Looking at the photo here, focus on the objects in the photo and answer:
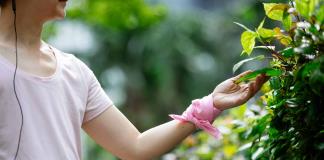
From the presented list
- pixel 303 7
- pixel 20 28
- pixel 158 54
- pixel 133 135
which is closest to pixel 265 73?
pixel 303 7

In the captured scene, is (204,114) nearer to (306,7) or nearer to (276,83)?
(276,83)

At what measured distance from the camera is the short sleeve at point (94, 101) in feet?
7.32

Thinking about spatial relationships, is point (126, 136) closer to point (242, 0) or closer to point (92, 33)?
point (92, 33)

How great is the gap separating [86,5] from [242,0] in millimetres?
4513

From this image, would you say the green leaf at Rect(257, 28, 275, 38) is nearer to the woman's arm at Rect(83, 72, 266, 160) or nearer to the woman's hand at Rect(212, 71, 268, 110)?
the woman's hand at Rect(212, 71, 268, 110)

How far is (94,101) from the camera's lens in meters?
2.24

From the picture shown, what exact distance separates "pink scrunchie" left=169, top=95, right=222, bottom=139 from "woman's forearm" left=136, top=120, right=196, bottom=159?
3cm

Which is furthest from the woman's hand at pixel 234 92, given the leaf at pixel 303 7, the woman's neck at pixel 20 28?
the woman's neck at pixel 20 28

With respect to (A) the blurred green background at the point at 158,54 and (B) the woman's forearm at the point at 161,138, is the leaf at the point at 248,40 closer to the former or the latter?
(B) the woman's forearm at the point at 161,138

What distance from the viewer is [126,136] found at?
2.23 m

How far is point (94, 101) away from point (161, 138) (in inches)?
10.1

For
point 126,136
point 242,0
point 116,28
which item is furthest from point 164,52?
point 126,136

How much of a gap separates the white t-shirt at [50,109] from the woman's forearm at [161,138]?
0.17 m

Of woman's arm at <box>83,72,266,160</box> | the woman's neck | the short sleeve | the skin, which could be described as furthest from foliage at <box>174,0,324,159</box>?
the woman's neck
